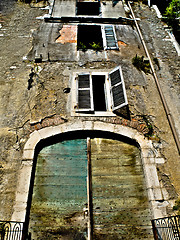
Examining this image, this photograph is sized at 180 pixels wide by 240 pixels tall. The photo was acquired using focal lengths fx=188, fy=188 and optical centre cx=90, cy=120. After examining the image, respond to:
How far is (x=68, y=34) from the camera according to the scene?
7.80 meters

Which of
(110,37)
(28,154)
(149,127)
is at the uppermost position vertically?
(110,37)

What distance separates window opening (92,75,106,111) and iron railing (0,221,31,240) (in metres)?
4.14

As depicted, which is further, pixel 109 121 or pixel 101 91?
pixel 101 91

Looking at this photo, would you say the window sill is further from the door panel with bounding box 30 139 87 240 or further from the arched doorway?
the door panel with bounding box 30 139 87 240

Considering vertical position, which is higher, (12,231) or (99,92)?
(99,92)

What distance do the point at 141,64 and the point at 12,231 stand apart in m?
6.50

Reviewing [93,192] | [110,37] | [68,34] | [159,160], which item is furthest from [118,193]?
[68,34]

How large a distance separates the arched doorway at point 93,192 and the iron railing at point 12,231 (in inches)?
14.1

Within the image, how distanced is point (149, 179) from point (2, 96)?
5.08 meters

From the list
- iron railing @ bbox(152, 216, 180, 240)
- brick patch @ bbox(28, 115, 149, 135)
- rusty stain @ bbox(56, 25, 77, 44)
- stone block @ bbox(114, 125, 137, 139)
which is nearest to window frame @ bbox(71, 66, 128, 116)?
brick patch @ bbox(28, 115, 149, 135)

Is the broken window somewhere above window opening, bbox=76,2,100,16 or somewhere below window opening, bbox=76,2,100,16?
below

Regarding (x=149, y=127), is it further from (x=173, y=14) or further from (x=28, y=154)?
(x=173, y=14)

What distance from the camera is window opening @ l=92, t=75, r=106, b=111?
6.67 meters

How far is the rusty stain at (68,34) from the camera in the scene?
7.55m
